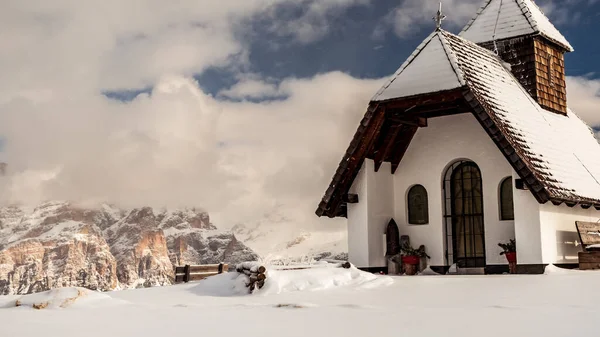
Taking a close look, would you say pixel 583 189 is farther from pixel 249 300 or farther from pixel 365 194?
pixel 249 300

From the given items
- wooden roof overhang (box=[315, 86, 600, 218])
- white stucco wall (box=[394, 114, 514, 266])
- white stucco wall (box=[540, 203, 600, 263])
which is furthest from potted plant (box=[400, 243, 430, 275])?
white stucco wall (box=[540, 203, 600, 263])

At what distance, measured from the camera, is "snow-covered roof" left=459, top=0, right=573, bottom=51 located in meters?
25.6

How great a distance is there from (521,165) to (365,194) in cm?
494

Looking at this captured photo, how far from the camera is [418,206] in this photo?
2216 centimetres

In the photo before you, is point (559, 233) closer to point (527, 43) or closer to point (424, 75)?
point (424, 75)

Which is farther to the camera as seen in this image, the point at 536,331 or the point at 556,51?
the point at 556,51

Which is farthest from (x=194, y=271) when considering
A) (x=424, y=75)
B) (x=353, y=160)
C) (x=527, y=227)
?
(x=527, y=227)

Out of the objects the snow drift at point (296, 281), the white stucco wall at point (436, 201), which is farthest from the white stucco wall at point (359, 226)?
the snow drift at point (296, 281)

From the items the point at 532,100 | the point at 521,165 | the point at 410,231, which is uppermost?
the point at 532,100

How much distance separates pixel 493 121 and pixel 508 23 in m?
8.92

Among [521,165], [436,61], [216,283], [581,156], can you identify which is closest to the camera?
[216,283]

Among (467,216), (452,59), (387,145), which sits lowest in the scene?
(467,216)

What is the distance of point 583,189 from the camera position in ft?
68.6

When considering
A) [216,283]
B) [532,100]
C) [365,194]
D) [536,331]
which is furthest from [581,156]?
[536,331]
